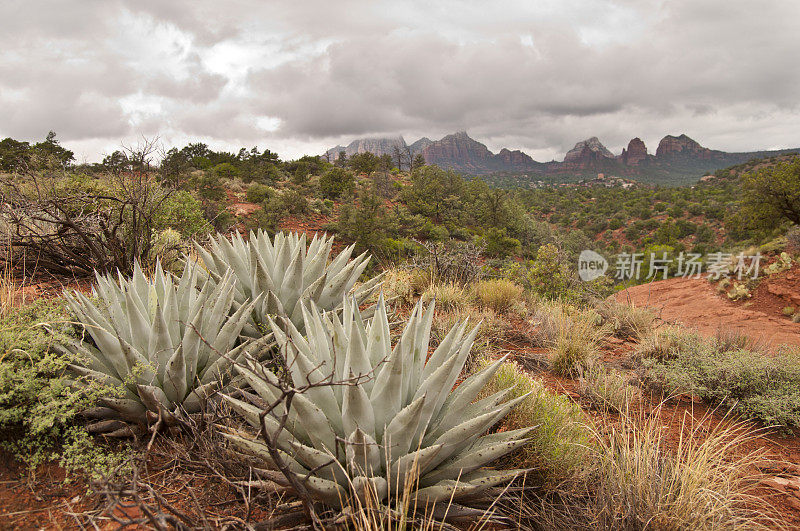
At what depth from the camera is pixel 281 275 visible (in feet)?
10.8

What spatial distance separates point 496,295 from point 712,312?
28.1ft

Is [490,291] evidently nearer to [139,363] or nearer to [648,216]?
[139,363]

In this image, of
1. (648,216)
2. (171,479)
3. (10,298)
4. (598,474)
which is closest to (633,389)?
(598,474)

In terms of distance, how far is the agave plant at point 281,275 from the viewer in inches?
120

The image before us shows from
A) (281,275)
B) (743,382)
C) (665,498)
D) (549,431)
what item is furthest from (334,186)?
(665,498)

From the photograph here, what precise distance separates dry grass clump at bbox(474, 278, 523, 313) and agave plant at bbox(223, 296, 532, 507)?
4.32m

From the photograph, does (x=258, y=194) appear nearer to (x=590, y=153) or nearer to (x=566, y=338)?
(x=566, y=338)

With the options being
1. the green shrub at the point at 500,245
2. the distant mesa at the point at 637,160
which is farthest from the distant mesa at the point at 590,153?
the green shrub at the point at 500,245

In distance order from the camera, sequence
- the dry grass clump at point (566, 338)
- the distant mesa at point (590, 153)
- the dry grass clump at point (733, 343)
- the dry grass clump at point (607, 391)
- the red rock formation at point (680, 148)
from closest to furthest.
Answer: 1. the dry grass clump at point (607, 391)
2. the dry grass clump at point (566, 338)
3. the dry grass clump at point (733, 343)
4. the red rock formation at point (680, 148)
5. the distant mesa at point (590, 153)

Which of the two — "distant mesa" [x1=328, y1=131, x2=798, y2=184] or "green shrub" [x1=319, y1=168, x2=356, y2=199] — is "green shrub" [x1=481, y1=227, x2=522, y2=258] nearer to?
"green shrub" [x1=319, y1=168, x2=356, y2=199]

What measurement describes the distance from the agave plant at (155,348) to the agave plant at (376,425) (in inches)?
20.5

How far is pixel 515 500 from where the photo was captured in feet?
6.91

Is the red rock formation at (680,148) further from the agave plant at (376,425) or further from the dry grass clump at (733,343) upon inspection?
the agave plant at (376,425)

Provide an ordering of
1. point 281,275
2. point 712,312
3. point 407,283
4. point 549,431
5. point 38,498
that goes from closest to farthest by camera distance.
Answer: point 38,498 → point 549,431 → point 281,275 → point 407,283 → point 712,312
